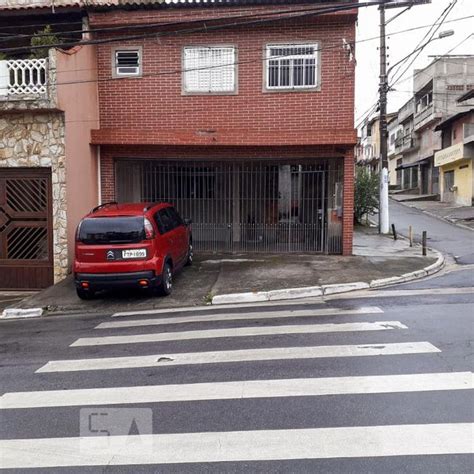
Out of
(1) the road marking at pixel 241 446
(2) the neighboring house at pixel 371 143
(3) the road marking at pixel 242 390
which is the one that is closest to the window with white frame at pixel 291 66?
(3) the road marking at pixel 242 390

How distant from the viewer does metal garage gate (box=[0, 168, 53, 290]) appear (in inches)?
470

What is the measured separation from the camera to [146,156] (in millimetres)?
13945

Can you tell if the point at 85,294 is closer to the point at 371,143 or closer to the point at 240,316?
the point at 240,316

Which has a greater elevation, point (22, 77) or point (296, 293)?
point (22, 77)

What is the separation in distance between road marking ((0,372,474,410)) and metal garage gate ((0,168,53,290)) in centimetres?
755

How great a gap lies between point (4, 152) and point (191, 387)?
30.8 ft

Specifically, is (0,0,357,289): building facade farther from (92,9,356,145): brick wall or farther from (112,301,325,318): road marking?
(112,301,325,318): road marking

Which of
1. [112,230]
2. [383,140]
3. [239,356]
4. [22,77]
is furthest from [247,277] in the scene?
[383,140]

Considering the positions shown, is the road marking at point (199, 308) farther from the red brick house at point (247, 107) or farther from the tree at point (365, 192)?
the tree at point (365, 192)

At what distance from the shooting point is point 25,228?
12078 millimetres

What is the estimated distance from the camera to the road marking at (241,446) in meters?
3.51

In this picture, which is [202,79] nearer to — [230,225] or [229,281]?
[230,225]

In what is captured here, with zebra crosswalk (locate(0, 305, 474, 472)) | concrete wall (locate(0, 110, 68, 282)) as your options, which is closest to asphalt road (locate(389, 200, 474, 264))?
zebra crosswalk (locate(0, 305, 474, 472))

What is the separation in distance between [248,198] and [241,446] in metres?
11.1
